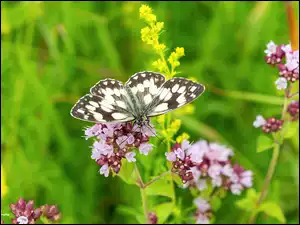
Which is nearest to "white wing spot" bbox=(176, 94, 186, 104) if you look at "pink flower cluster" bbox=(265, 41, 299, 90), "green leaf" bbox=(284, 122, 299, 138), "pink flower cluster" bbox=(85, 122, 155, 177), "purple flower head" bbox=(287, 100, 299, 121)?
"pink flower cluster" bbox=(85, 122, 155, 177)

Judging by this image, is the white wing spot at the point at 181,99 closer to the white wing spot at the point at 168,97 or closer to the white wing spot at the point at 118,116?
the white wing spot at the point at 168,97

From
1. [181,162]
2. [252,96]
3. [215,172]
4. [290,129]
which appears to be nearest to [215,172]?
[215,172]

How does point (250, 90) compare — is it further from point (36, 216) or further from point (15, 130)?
point (36, 216)

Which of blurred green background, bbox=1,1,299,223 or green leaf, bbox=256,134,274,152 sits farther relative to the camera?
blurred green background, bbox=1,1,299,223

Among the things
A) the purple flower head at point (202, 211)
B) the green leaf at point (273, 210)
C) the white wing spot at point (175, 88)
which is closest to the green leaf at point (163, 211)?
the purple flower head at point (202, 211)

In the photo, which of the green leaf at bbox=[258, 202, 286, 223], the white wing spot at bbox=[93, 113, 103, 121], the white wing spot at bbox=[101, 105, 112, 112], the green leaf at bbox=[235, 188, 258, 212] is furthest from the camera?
the green leaf at bbox=[235, 188, 258, 212]

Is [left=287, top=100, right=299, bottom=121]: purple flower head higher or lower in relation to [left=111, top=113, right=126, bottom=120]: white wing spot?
higher

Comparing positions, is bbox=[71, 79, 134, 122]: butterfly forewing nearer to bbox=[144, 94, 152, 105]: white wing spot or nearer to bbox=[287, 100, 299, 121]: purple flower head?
bbox=[144, 94, 152, 105]: white wing spot
